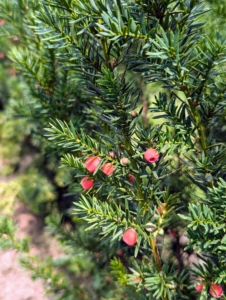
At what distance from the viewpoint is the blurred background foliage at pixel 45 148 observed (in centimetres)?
80

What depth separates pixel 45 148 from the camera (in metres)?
0.86

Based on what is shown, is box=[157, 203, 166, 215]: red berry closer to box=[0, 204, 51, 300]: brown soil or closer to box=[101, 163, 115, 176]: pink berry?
box=[101, 163, 115, 176]: pink berry

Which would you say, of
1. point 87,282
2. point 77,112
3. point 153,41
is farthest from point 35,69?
point 87,282

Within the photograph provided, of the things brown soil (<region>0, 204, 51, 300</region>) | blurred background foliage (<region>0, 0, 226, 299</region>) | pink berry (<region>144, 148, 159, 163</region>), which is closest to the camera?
pink berry (<region>144, 148, 159, 163</region>)

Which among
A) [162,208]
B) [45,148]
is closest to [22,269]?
[45,148]

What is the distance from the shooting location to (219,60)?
475 millimetres

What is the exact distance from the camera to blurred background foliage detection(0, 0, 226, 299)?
2.63 ft

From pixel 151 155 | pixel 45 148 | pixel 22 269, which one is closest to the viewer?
pixel 151 155

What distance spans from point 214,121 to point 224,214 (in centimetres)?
Result: 14

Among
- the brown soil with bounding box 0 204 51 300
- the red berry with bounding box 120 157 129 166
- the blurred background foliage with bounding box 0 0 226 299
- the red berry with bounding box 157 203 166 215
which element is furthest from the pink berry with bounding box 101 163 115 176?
the brown soil with bounding box 0 204 51 300

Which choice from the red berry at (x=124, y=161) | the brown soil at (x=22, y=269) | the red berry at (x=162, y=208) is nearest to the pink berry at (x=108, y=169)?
the red berry at (x=124, y=161)

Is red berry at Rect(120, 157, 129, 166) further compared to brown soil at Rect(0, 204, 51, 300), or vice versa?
brown soil at Rect(0, 204, 51, 300)

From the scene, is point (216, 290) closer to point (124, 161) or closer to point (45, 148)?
point (124, 161)

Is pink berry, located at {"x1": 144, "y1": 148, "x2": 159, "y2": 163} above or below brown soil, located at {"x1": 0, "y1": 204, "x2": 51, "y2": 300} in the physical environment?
above
